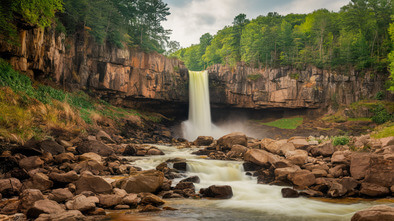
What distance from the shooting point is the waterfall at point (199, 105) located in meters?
40.2

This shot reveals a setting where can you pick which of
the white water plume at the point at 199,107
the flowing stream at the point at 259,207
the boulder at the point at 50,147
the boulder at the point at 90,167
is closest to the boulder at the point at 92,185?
the flowing stream at the point at 259,207

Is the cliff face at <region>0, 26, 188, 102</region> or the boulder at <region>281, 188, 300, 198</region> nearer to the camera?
the boulder at <region>281, 188, 300, 198</region>

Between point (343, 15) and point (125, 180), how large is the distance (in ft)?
187

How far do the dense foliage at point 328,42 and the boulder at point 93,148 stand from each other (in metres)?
35.1

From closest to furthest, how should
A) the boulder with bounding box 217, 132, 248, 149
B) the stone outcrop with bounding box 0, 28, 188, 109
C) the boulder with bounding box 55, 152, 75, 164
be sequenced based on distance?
the boulder with bounding box 55, 152, 75, 164 → the stone outcrop with bounding box 0, 28, 188, 109 → the boulder with bounding box 217, 132, 248, 149

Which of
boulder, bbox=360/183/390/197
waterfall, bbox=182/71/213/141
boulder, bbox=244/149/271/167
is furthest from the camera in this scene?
waterfall, bbox=182/71/213/141

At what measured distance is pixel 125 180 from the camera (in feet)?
28.2

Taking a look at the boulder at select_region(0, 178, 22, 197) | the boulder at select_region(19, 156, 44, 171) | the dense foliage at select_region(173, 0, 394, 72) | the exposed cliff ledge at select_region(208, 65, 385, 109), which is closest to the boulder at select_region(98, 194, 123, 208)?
the boulder at select_region(0, 178, 22, 197)

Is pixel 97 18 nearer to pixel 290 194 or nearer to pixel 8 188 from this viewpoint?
pixel 8 188

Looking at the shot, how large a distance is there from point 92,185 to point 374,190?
425 inches

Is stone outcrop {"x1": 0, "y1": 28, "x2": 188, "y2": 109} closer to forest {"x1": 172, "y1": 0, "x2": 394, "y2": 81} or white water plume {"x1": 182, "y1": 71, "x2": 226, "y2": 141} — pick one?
white water plume {"x1": 182, "y1": 71, "x2": 226, "y2": 141}

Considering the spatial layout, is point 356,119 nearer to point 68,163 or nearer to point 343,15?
point 343,15

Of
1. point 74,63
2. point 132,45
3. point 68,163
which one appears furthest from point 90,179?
point 132,45

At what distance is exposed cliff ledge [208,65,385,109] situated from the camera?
4038 cm
